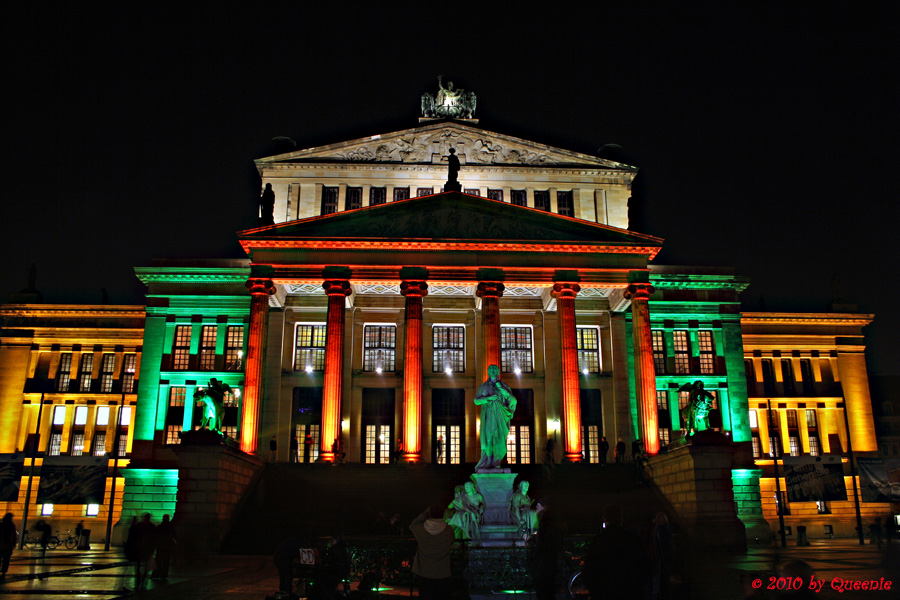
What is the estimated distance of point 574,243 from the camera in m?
42.4

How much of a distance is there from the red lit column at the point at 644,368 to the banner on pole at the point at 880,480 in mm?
16568

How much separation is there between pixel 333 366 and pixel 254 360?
408 cm

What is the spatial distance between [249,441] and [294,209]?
16.0 meters

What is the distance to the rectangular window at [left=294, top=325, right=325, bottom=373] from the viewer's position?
45875mm

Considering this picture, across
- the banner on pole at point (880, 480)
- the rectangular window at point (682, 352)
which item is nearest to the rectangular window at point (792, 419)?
the banner on pole at point (880, 480)

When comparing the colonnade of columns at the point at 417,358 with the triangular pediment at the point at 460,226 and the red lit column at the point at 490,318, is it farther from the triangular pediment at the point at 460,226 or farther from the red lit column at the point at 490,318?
the triangular pediment at the point at 460,226

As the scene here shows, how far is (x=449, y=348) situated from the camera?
4681 cm

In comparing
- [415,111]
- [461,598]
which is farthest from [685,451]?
[415,111]

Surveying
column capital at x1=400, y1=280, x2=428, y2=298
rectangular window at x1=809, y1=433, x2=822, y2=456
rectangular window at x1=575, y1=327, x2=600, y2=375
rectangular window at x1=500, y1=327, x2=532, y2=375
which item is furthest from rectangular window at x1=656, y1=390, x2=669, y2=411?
column capital at x1=400, y1=280, x2=428, y2=298

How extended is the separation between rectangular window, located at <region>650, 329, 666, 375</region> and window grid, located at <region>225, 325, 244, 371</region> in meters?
24.8

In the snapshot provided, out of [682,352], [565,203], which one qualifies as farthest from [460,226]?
[682,352]

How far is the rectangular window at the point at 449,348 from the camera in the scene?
4650cm

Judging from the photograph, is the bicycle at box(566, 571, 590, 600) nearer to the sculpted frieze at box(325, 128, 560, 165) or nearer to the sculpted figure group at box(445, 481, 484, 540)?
the sculpted figure group at box(445, 481, 484, 540)

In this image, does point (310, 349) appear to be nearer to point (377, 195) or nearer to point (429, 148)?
point (377, 195)
